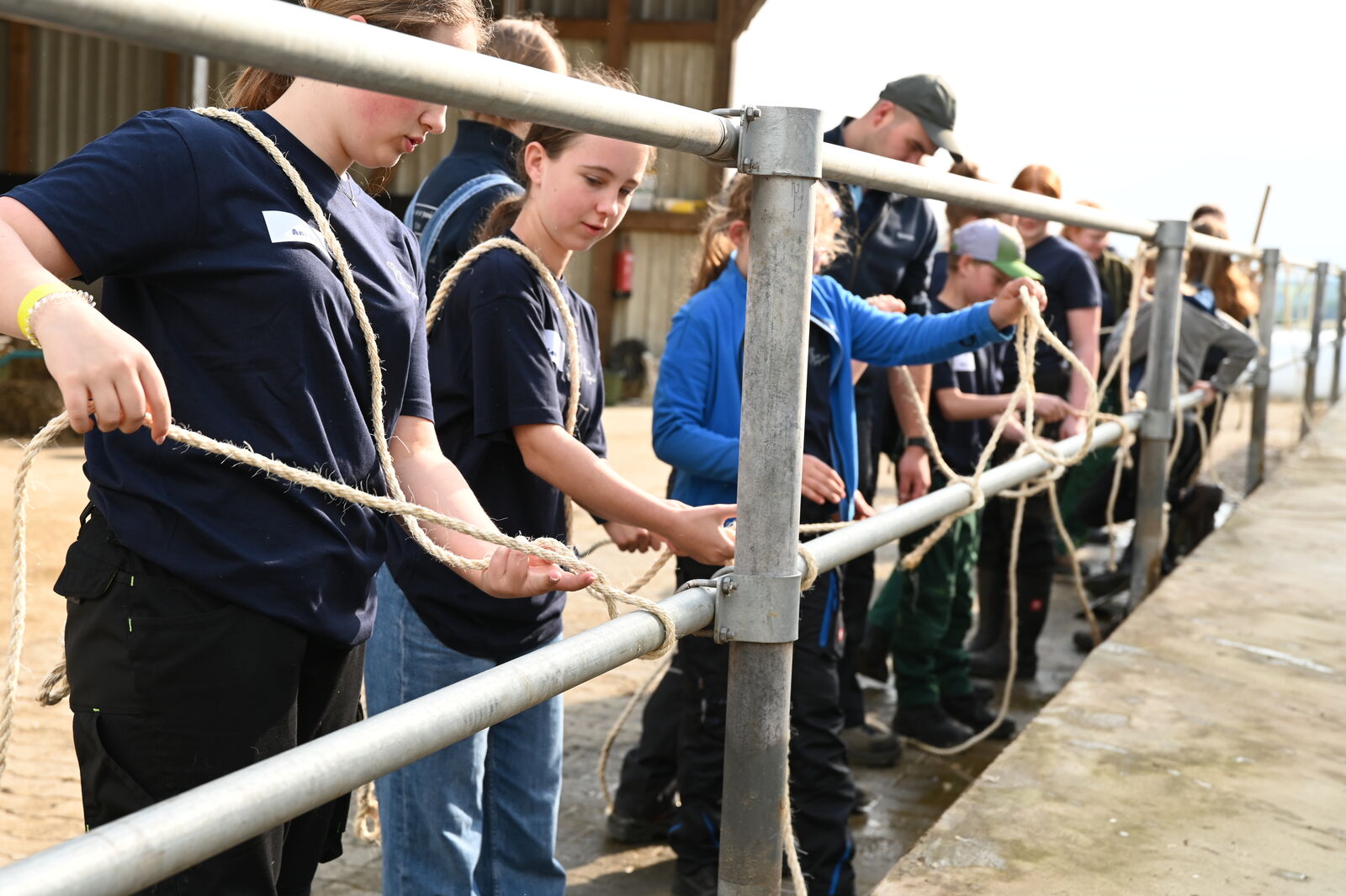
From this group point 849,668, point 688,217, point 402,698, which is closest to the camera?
point 402,698

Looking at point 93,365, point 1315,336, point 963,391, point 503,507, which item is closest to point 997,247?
point 963,391

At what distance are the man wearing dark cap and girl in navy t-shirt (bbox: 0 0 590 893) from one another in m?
2.07

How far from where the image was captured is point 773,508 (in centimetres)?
152

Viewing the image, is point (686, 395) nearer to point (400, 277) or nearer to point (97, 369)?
point (400, 277)

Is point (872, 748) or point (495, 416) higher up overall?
point (495, 416)

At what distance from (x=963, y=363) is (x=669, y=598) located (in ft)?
9.33

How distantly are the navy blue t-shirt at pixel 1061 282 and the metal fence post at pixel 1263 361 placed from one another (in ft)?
4.11

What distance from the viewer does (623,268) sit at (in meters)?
14.6

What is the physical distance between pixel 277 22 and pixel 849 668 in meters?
3.14

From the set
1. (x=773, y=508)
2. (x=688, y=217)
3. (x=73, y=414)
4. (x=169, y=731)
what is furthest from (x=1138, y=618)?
(x=688, y=217)

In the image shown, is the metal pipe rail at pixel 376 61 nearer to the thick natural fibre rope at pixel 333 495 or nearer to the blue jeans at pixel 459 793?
the thick natural fibre rope at pixel 333 495

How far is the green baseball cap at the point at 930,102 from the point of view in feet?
11.6

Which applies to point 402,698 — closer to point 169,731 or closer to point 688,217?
point 169,731

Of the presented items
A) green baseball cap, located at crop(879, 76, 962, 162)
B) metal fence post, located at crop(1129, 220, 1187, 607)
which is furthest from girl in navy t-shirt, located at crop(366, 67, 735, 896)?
metal fence post, located at crop(1129, 220, 1187, 607)
